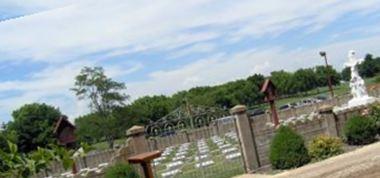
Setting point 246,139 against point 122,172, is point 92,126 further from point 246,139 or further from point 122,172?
point 122,172

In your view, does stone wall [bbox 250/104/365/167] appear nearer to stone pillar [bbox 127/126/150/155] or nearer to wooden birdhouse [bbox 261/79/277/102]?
stone pillar [bbox 127/126/150/155]

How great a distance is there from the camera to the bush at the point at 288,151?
44.7 ft

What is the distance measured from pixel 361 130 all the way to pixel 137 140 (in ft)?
17.7

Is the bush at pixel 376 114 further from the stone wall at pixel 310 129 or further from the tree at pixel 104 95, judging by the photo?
the tree at pixel 104 95

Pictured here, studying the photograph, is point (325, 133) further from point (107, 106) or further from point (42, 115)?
point (42, 115)

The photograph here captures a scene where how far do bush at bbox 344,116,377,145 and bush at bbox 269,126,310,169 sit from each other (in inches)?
79.4

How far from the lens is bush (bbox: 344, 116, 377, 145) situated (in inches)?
602

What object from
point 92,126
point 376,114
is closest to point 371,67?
point 92,126

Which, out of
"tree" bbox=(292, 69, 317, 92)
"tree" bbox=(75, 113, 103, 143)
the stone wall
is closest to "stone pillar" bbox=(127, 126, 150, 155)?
the stone wall

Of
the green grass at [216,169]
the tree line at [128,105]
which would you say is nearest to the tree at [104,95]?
the tree line at [128,105]

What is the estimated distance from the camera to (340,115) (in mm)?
16312

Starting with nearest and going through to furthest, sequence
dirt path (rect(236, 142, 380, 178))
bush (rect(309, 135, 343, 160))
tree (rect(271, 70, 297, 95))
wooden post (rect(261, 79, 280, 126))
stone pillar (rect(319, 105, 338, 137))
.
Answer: dirt path (rect(236, 142, 380, 178)) < bush (rect(309, 135, 343, 160)) < stone pillar (rect(319, 105, 338, 137)) < wooden post (rect(261, 79, 280, 126)) < tree (rect(271, 70, 297, 95))

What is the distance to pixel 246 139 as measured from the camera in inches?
572

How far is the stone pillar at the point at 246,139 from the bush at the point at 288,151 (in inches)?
28.1
